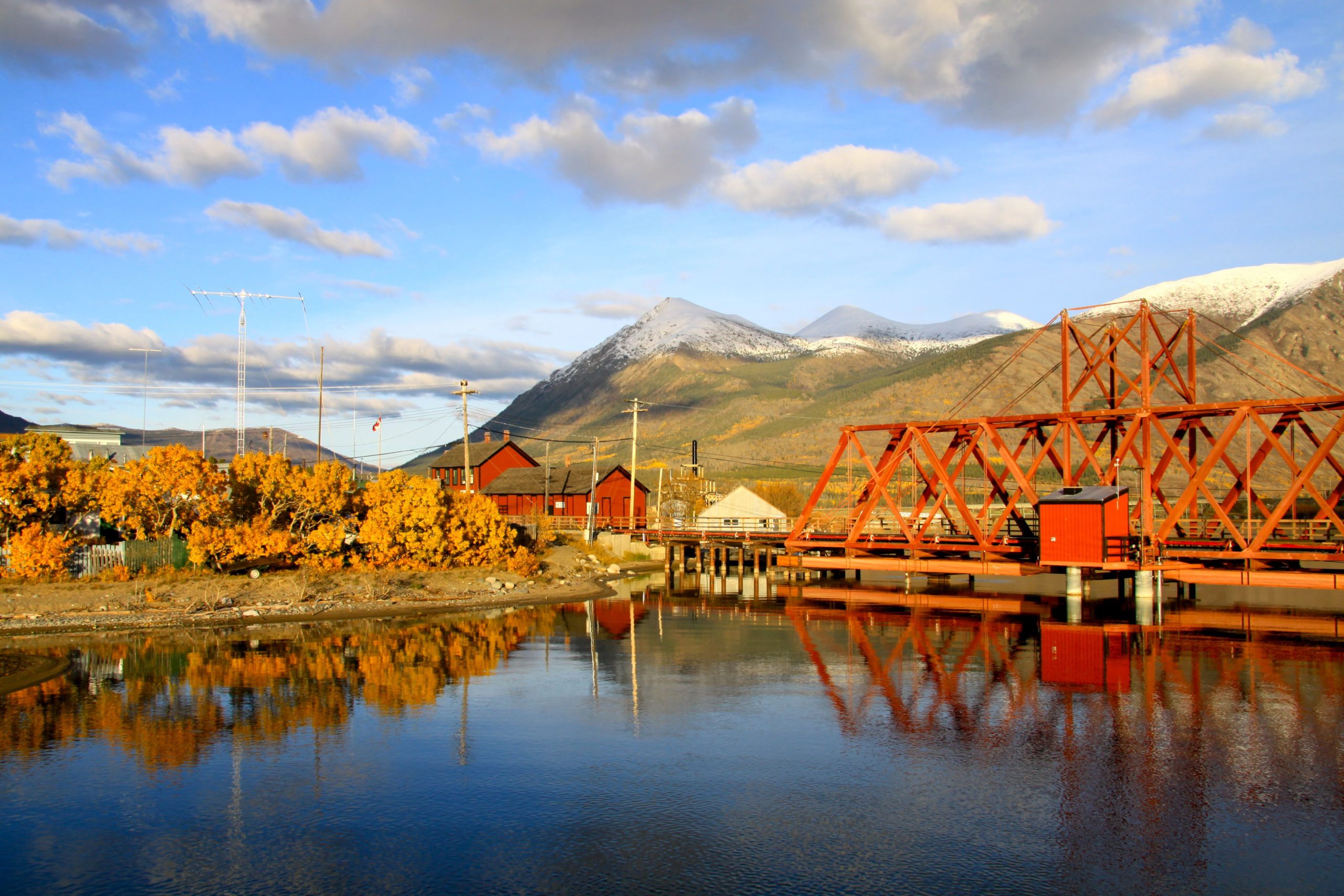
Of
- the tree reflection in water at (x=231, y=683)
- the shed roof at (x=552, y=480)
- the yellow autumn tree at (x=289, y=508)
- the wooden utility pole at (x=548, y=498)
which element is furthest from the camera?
the shed roof at (x=552, y=480)

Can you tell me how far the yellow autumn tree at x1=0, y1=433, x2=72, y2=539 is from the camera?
132 ft

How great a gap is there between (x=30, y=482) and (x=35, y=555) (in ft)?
12.2

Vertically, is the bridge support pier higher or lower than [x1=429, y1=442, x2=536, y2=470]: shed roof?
lower

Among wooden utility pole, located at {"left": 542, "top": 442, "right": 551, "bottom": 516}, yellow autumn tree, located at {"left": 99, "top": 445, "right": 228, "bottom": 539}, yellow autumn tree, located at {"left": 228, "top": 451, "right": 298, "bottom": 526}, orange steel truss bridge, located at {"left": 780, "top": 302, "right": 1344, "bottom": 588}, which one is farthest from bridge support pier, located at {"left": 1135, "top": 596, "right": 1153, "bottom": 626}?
wooden utility pole, located at {"left": 542, "top": 442, "right": 551, "bottom": 516}

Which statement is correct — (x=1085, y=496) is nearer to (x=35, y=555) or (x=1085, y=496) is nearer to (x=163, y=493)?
(x=163, y=493)

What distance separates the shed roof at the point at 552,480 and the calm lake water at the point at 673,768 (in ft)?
176

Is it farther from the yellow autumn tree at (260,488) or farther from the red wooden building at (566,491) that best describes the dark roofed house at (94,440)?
the yellow autumn tree at (260,488)

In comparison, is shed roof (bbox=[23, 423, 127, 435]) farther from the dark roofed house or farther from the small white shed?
the small white shed

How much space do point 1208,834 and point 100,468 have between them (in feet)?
156

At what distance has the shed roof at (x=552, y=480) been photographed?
282 feet

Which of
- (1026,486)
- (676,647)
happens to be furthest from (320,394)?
(1026,486)

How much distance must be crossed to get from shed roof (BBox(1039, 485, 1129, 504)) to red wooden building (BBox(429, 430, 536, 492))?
214 feet

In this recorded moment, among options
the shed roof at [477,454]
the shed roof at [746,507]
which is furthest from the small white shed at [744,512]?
the shed roof at [477,454]

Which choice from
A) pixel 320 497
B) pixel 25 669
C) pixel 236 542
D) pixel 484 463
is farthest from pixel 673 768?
pixel 484 463
